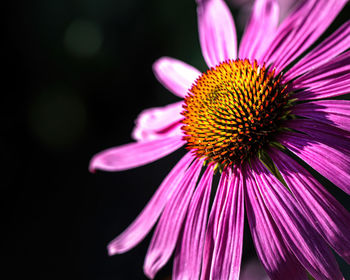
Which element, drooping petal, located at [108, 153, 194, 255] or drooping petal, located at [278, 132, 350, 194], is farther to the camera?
drooping petal, located at [108, 153, 194, 255]

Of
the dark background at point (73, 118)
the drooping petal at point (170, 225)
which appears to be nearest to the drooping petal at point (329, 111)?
the drooping petal at point (170, 225)

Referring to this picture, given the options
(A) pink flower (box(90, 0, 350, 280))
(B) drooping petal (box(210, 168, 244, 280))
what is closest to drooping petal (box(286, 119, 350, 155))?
(A) pink flower (box(90, 0, 350, 280))

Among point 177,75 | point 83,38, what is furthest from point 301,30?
point 83,38

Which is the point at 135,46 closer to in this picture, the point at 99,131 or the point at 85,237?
the point at 99,131

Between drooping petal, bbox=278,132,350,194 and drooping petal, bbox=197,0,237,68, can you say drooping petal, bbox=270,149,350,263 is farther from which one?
drooping petal, bbox=197,0,237,68

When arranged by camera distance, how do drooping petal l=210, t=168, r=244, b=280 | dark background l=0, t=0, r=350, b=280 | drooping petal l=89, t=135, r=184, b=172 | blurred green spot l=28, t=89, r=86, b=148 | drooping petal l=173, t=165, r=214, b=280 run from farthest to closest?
blurred green spot l=28, t=89, r=86, b=148 → dark background l=0, t=0, r=350, b=280 → drooping petal l=89, t=135, r=184, b=172 → drooping petal l=173, t=165, r=214, b=280 → drooping petal l=210, t=168, r=244, b=280

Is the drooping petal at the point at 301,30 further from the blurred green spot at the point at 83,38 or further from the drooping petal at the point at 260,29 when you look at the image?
Result: the blurred green spot at the point at 83,38

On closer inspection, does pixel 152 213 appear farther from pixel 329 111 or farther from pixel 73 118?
pixel 73 118
